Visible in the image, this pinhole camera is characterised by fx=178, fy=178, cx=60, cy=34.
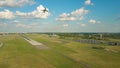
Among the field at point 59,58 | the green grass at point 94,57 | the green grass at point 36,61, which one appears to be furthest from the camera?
the green grass at point 94,57

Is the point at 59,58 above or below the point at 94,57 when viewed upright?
above

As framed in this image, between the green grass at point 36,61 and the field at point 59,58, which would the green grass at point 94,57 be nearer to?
the field at point 59,58

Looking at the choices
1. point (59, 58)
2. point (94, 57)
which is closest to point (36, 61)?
point (59, 58)

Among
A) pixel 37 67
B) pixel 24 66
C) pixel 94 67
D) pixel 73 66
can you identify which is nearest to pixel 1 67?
pixel 24 66

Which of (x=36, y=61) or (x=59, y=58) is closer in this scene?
(x=36, y=61)

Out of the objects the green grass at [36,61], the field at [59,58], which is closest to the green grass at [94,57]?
the field at [59,58]

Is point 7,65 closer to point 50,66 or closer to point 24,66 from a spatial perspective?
point 24,66

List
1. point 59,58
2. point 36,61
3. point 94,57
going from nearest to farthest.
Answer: point 36,61
point 59,58
point 94,57

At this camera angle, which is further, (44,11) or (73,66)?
(44,11)

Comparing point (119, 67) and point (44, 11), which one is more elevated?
point (44, 11)

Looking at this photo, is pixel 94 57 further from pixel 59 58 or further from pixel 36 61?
pixel 36 61

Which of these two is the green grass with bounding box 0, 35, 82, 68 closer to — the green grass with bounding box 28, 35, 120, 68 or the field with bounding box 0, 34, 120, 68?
the field with bounding box 0, 34, 120, 68
